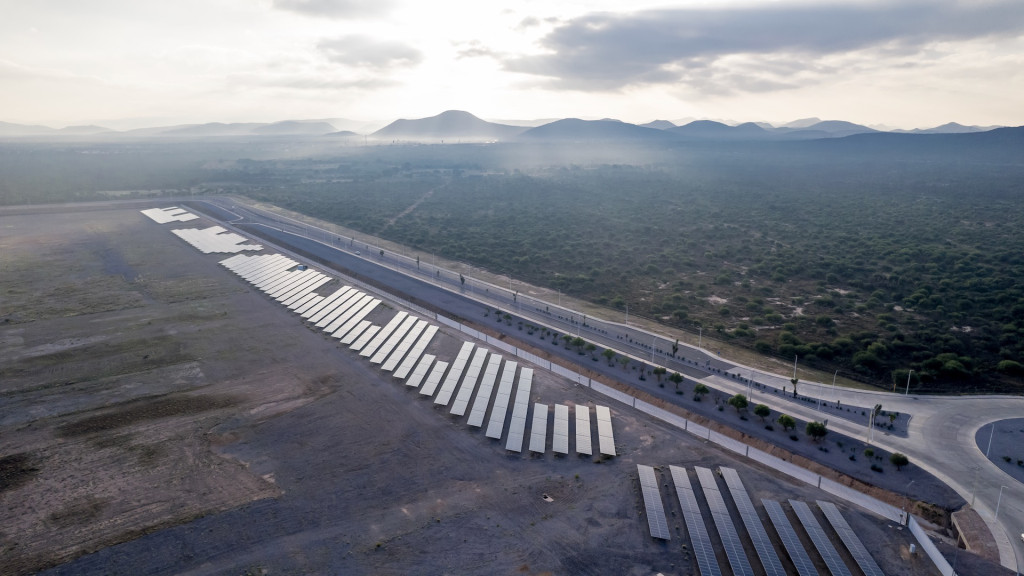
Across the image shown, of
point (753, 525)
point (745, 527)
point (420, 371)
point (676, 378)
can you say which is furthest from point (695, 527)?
point (420, 371)

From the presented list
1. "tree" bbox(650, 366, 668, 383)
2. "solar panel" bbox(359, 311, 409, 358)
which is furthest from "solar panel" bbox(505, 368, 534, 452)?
"solar panel" bbox(359, 311, 409, 358)

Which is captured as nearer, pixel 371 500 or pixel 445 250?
pixel 371 500

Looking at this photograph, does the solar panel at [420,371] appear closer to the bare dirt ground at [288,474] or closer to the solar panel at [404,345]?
the bare dirt ground at [288,474]

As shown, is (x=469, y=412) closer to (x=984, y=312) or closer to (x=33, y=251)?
(x=984, y=312)

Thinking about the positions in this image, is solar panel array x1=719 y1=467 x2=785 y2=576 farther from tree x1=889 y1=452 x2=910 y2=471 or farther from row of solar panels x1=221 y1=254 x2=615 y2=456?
tree x1=889 y1=452 x2=910 y2=471

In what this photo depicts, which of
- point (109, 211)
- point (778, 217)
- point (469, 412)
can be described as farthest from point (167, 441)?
point (778, 217)

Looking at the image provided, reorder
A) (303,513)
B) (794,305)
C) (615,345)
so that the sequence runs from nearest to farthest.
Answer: (303,513)
(615,345)
(794,305)
